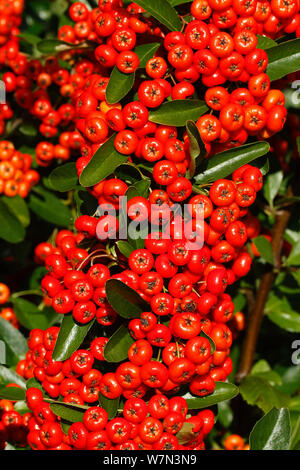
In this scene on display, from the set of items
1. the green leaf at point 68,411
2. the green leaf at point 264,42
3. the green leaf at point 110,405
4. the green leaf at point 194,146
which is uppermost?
the green leaf at point 264,42

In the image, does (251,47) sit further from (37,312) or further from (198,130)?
(37,312)

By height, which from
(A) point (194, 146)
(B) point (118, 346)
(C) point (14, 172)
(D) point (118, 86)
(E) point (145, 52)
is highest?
(E) point (145, 52)

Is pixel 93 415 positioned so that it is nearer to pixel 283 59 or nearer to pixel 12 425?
pixel 12 425

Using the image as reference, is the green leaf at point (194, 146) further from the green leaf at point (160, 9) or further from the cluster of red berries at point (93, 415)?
the cluster of red berries at point (93, 415)

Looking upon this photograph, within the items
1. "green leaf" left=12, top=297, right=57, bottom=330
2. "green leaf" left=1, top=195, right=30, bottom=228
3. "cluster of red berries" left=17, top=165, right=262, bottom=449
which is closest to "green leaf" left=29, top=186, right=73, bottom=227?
"green leaf" left=1, top=195, right=30, bottom=228

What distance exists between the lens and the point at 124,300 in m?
1.97

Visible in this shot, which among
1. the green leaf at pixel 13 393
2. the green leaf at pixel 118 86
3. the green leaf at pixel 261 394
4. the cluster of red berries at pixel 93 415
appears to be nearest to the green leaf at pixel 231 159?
the green leaf at pixel 118 86

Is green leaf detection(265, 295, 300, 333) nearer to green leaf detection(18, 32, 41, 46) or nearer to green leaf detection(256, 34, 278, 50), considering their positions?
green leaf detection(256, 34, 278, 50)

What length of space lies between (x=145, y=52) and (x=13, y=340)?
1.65 meters

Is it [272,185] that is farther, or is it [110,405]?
[272,185]

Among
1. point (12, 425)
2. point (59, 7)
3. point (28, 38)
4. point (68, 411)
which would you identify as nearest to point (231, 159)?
point (68, 411)

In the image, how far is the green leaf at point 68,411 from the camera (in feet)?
6.95

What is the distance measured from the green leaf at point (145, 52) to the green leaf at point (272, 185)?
A: 3.34 feet

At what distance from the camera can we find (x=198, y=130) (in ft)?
6.53
